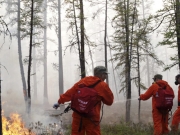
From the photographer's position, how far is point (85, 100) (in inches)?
196

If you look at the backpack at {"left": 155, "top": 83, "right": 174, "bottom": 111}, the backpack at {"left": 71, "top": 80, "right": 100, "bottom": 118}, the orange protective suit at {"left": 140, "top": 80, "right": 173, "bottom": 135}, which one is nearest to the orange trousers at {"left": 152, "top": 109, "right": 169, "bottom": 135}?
the orange protective suit at {"left": 140, "top": 80, "right": 173, "bottom": 135}

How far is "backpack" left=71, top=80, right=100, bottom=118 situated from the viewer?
16.3 feet

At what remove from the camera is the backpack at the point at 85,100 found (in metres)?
4.97

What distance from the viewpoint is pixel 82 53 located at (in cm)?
1542

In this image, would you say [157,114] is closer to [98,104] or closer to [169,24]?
[98,104]

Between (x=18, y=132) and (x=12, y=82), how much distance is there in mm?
33097

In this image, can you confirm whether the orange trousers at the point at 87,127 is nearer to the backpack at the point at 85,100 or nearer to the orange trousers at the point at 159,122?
the backpack at the point at 85,100

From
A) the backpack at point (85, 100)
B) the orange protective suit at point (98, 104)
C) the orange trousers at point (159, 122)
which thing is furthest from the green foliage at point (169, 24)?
the backpack at point (85, 100)

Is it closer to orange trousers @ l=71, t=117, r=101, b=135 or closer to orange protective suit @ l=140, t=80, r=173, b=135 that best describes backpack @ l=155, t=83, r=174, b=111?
orange protective suit @ l=140, t=80, r=173, b=135

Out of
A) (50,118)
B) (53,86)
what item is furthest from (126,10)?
(53,86)

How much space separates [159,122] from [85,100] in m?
3.34

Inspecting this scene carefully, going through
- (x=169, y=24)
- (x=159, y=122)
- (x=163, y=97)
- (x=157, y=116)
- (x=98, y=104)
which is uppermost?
(x=169, y=24)

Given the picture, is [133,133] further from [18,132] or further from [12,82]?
[12,82]

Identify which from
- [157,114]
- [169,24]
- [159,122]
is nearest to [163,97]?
[157,114]
